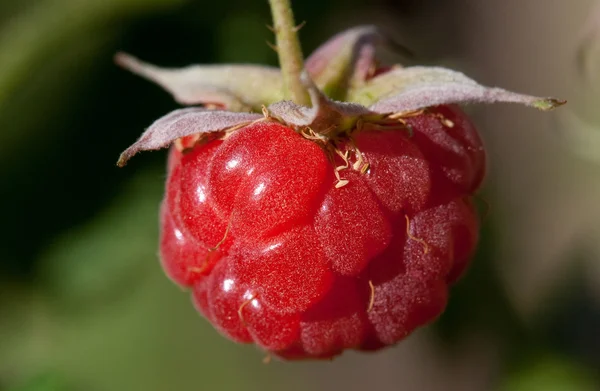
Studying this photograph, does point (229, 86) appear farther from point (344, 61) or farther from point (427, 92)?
point (427, 92)

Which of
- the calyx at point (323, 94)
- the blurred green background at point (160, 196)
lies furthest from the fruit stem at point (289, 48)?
the blurred green background at point (160, 196)

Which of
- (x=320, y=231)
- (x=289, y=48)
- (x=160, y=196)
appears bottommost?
(x=160, y=196)

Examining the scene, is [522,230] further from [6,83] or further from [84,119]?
[6,83]

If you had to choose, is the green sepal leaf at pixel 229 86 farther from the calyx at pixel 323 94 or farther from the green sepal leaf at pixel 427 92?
the green sepal leaf at pixel 427 92

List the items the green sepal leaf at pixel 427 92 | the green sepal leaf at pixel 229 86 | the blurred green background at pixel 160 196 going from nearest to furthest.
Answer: the green sepal leaf at pixel 427 92 < the green sepal leaf at pixel 229 86 < the blurred green background at pixel 160 196

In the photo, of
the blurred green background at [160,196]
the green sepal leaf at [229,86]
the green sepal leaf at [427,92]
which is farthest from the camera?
the blurred green background at [160,196]

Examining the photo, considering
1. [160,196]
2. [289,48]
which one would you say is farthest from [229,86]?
[160,196]

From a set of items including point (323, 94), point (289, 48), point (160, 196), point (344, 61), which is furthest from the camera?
point (160, 196)

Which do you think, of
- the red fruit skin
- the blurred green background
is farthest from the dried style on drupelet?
the blurred green background
